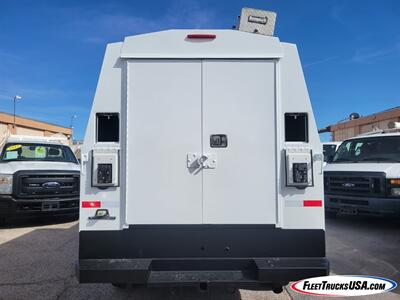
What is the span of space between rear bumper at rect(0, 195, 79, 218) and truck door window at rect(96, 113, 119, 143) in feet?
17.1

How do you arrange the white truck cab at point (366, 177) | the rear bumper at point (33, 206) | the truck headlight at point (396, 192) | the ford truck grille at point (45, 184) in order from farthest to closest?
the ford truck grille at point (45, 184) < the rear bumper at point (33, 206) < the white truck cab at point (366, 177) < the truck headlight at point (396, 192)

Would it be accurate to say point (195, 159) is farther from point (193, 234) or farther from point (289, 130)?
point (289, 130)

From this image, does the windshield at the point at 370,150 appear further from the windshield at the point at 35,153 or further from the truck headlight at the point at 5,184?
the truck headlight at the point at 5,184

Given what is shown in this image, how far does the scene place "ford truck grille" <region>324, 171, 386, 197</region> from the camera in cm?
745

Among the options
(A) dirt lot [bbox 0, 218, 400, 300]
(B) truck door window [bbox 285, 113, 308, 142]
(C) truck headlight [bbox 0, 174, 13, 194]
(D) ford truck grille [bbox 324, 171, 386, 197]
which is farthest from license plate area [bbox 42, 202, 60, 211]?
(D) ford truck grille [bbox 324, 171, 386, 197]

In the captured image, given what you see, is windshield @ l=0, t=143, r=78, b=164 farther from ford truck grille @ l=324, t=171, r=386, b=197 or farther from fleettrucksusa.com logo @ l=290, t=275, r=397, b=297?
fleettrucksusa.com logo @ l=290, t=275, r=397, b=297

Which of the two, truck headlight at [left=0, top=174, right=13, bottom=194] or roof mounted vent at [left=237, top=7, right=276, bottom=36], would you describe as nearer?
roof mounted vent at [left=237, top=7, right=276, bottom=36]

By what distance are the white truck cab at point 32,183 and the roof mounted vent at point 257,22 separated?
20.7ft

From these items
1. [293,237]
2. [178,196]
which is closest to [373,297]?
[293,237]

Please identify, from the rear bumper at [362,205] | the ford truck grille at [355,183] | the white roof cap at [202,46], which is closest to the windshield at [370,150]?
the ford truck grille at [355,183]

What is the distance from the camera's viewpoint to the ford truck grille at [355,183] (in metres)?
7.45

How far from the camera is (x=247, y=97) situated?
342cm

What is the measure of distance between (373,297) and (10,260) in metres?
5.35

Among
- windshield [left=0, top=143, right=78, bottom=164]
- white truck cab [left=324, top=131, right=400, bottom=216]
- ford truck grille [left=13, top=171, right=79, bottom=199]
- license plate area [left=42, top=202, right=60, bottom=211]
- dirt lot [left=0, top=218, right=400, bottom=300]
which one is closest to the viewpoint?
dirt lot [left=0, top=218, right=400, bottom=300]
